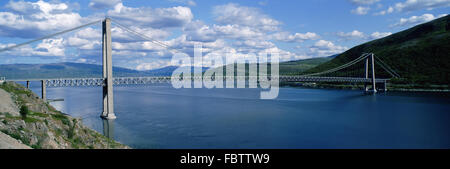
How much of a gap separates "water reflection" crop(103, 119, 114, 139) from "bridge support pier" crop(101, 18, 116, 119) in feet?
3.80

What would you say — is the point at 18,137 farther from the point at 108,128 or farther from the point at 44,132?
the point at 108,128

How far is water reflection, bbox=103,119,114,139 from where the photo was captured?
63.1 feet

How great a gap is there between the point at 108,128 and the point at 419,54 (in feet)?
253

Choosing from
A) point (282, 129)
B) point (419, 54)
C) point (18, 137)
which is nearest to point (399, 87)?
point (419, 54)

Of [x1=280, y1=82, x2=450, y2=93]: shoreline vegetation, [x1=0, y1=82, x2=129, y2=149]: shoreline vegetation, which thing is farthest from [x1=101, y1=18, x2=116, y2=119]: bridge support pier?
[x1=280, y1=82, x2=450, y2=93]: shoreline vegetation

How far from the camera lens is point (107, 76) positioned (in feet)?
83.8

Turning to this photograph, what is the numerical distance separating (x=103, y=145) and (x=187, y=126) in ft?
31.2

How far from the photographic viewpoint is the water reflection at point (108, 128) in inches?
757

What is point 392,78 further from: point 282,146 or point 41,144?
point 41,144

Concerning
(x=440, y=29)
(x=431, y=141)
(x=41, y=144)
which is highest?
(x=440, y=29)

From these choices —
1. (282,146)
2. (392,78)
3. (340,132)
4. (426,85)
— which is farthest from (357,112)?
(392,78)

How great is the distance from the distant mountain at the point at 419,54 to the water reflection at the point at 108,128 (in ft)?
191

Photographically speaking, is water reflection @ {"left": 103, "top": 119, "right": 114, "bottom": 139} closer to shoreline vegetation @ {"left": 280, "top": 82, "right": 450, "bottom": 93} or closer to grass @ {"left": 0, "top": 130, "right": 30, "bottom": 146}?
grass @ {"left": 0, "top": 130, "right": 30, "bottom": 146}
